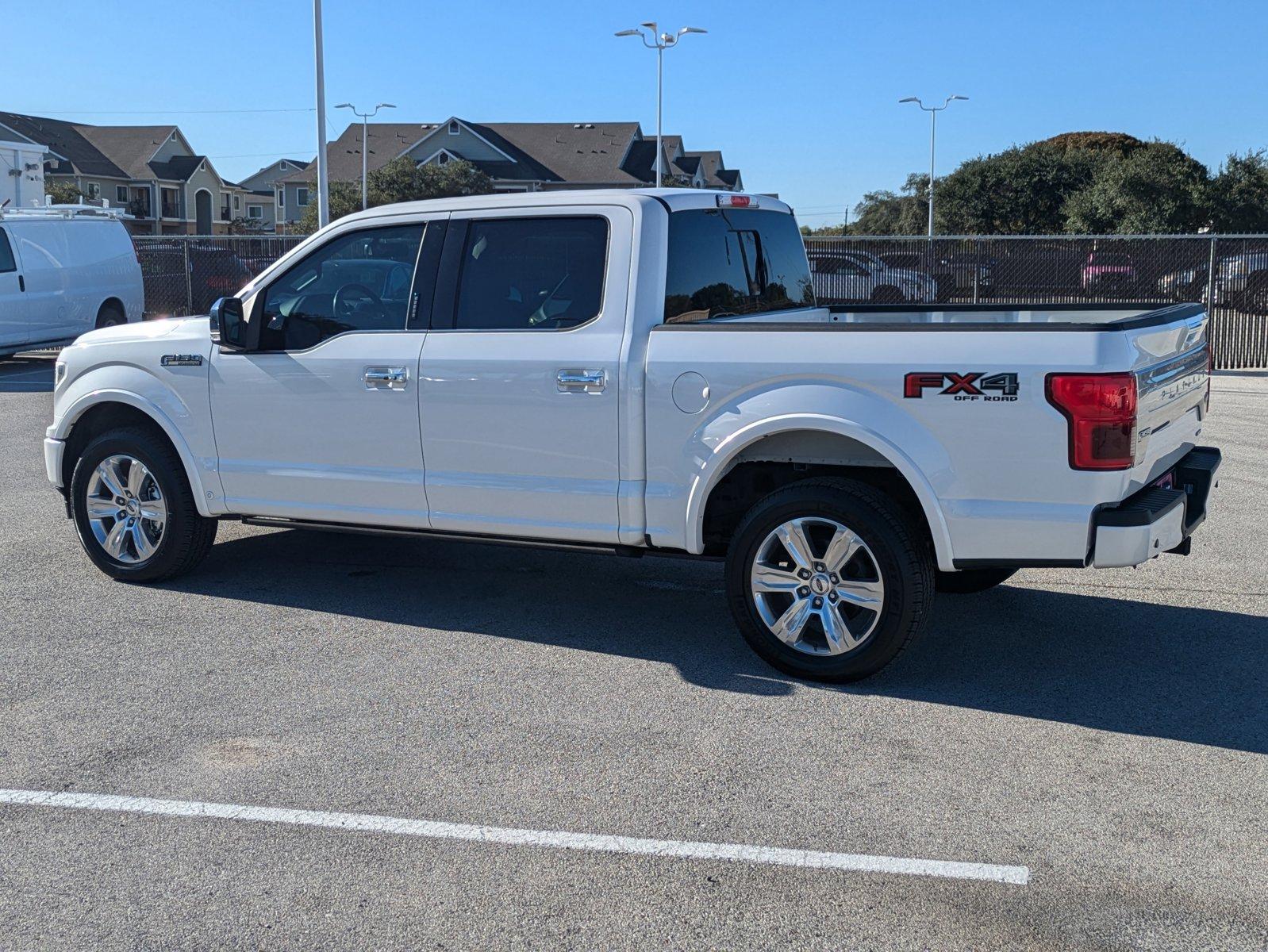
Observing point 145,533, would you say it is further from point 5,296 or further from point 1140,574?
point 5,296

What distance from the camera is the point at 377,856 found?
3951 millimetres

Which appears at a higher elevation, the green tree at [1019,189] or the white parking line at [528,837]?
the green tree at [1019,189]

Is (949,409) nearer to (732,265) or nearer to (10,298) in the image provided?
(732,265)

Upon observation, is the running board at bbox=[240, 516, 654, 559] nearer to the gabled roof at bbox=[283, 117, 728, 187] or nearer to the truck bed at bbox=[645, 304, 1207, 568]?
the truck bed at bbox=[645, 304, 1207, 568]

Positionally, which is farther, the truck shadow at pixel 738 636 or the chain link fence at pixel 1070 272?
the chain link fence at pixel 1070 272

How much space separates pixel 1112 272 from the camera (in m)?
19.1

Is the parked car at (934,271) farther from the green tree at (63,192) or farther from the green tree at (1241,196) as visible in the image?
the green tree at (63,192)

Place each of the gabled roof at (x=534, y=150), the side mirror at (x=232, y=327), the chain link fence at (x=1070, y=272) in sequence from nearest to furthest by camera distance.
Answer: the side mirror at (x=232, y=327) < the chain link fence at (x=1070, y=272) < the gabled roof at (x=534, y=150)

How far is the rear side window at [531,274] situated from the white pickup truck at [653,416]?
0.04ft

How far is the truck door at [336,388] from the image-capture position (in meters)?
6.24

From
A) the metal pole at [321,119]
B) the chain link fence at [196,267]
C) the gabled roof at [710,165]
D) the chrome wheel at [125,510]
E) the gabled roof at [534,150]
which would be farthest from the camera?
the gabled roof at [710,165]

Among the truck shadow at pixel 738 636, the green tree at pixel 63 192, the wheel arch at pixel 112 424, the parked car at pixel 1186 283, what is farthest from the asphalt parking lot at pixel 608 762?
the green tree at pixel 63 192

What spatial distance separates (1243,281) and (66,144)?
221 ft

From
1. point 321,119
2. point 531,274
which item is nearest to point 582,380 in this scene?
point 531,274
